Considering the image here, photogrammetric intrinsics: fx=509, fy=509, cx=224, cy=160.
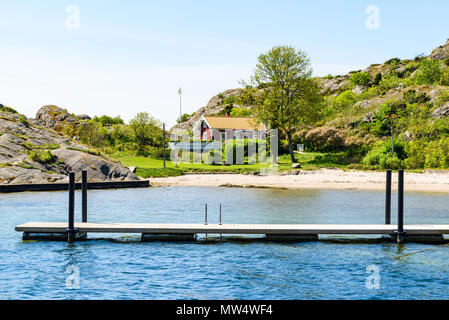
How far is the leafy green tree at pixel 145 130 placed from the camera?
239 ft

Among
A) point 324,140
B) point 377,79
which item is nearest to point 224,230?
point 324,140

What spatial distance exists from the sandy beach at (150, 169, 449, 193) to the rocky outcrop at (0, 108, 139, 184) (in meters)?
4.98

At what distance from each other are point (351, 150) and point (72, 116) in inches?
1880

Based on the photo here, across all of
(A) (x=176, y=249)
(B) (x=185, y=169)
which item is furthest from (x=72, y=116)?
(A) (x=176, y=249)

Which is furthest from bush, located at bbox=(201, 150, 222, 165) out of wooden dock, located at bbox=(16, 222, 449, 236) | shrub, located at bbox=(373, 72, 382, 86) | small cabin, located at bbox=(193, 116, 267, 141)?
shrub, located at bbox=(373, 72, 382, 86)

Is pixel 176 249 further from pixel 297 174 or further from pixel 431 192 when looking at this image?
pixel 297 174

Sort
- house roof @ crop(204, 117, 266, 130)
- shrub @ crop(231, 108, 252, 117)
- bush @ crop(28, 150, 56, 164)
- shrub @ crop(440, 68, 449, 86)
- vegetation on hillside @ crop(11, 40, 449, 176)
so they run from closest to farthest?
bush @ crop(28, 150, 56, 164)
vegetation on hillside @ crop(11, 40, 449, 176)
house roof @ crop(204, 117, 266, 130)
shrub @ crop(440, 68, 449, 86)
shrub @ crop(231, 108, 252, 117)

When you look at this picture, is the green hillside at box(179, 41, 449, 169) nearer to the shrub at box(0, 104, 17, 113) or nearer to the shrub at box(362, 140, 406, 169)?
the shrub at box(362, 140, 406, 169)

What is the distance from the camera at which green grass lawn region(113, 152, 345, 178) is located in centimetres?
5459

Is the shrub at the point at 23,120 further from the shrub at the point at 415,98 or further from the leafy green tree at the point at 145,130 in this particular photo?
the shrub at the point at 415,98

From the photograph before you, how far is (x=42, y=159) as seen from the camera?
47344 millimetres

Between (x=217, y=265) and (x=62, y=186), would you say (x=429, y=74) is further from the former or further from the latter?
(x=217, y=265)

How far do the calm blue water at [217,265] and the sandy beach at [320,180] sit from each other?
15.9 m

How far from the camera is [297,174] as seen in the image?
5250cm
